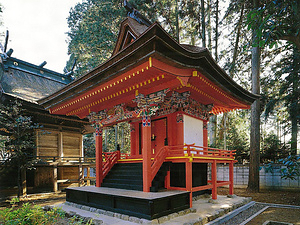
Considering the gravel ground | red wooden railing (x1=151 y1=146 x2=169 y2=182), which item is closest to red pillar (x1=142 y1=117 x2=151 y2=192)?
red wooden railing (x1=151 y1=146 x2=169 y2=182)

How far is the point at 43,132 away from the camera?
1204cm

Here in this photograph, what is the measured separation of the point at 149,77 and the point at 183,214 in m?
4.28

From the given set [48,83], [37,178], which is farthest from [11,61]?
[37,178]

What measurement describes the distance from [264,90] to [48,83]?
16137mm

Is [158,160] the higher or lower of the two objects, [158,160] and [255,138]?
the lower

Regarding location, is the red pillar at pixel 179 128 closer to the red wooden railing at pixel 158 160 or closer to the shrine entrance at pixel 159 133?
the shrine entrance at pixel 159 133

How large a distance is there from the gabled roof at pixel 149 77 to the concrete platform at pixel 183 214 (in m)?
3.83

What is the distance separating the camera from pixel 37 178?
13.1 meters

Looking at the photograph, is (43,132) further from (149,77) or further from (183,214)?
(183,214)

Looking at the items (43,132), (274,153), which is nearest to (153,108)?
(43,132)

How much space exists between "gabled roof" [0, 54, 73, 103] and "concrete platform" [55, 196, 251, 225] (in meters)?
6.82

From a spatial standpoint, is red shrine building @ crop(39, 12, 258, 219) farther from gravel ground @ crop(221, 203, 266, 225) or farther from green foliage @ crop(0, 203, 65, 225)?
green foliage @ crop(0, 203, 65, 225)

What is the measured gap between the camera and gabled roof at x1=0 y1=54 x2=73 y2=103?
41.5 ft

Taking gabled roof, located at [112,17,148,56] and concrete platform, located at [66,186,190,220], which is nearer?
concrete platform, located at [66,186,190,220]
